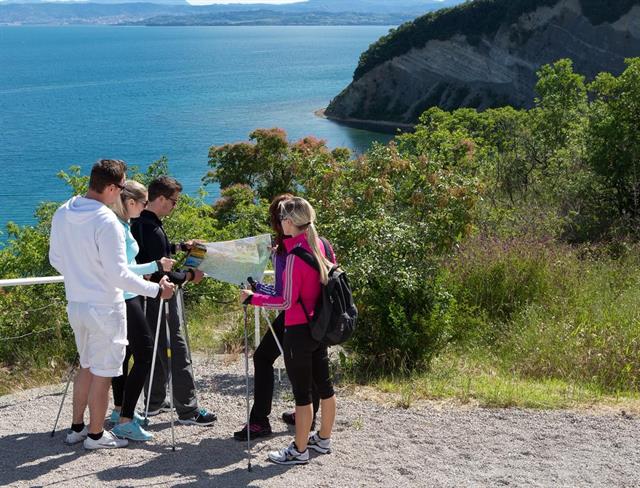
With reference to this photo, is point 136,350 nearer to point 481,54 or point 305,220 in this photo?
point 305,220

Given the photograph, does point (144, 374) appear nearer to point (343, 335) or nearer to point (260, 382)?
point (260, 382)

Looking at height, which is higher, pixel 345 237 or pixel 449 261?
pixel 345 237

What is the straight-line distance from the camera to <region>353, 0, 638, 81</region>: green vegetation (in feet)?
327

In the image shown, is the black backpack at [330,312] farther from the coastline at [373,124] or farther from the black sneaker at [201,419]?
the coastline at [373,124]

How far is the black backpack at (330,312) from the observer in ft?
15.6

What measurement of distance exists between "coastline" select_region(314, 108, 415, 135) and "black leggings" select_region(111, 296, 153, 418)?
9041 cm

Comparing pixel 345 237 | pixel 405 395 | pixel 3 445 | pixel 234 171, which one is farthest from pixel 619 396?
pixel 234 171

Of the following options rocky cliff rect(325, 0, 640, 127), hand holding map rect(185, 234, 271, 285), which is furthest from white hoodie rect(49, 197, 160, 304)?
rocky cliff rect(325, 0, 640, 127)

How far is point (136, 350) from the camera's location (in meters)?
5.30

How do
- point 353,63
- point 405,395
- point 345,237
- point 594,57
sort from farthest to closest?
point 353,63
point 594,57
point 345,237
point 405,395

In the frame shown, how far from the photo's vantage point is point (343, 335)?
15.8 ft

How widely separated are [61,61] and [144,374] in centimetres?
19985

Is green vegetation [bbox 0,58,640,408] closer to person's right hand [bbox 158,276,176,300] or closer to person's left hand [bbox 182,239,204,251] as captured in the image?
person's left hand [bbox 182,239,204,251]

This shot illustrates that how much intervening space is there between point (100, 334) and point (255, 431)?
48.6 inches
